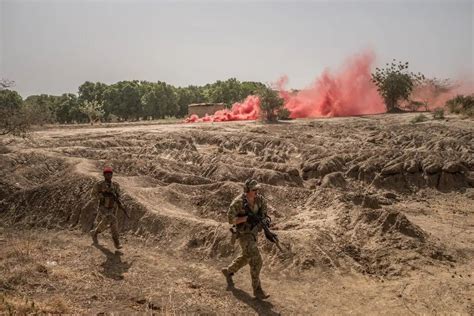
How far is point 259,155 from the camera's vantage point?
20359 mm

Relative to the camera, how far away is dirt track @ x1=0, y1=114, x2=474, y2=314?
7.74 metres

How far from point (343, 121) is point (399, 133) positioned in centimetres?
574

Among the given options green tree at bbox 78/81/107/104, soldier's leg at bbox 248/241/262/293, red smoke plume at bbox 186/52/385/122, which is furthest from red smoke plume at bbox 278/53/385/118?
green tree at bbox 78/81/107/104

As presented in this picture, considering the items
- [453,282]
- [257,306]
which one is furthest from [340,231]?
[257,306]

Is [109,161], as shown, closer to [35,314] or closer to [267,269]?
[267,269]

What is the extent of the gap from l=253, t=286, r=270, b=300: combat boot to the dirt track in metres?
0.14

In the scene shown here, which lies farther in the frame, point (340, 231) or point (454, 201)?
point (454, 201)

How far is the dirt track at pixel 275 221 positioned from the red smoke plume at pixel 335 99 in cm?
1327

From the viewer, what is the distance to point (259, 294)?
25.2 ft

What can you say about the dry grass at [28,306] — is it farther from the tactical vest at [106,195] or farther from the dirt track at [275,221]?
the tactical vest at [106,195]

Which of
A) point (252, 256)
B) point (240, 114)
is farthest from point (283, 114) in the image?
point (252, 256)

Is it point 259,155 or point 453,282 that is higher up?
point 259,155

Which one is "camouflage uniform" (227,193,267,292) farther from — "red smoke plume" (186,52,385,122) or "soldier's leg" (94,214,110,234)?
"red smoke plume" (186,52,385,122)

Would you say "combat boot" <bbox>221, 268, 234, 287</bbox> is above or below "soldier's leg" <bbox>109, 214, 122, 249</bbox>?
below
